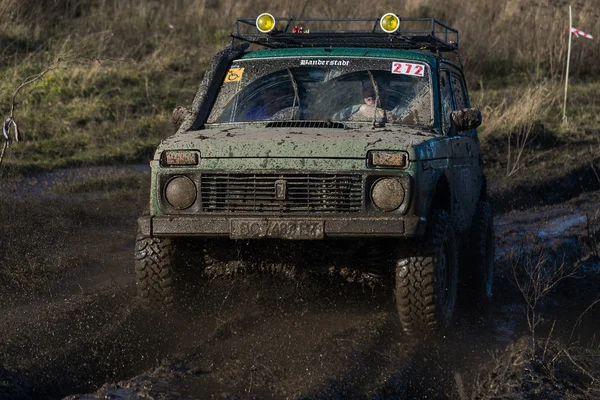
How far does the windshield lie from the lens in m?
6.94

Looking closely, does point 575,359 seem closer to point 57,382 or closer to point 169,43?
point 57,382

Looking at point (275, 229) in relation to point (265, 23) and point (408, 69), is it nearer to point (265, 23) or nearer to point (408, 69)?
point (408, 69)

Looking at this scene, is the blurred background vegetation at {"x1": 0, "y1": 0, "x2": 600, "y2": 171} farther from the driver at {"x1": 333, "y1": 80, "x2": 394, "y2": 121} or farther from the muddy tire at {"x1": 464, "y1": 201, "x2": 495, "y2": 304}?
the driver at {"x1": 333, "y1": 80, "x2": 394, "y2": 121}

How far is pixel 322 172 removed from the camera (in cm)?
598

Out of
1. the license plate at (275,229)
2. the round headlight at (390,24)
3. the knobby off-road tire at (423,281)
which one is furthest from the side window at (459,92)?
the license plate at (275,229)

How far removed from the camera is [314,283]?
673 cm

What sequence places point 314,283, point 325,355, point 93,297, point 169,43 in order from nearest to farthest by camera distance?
Result: point 325,355, point 314,283, point 93,297, point 169,43

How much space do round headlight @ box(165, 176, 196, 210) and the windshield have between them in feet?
3.18

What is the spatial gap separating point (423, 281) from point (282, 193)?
3.00 feet

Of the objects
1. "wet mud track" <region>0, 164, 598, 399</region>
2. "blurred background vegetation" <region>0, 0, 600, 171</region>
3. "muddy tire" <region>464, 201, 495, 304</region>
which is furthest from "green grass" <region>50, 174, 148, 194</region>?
"muddy tire" <region>464, 201, 495, 304</region>

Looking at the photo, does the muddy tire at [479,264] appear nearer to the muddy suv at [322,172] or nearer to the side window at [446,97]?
the muddy suv at [322,172]

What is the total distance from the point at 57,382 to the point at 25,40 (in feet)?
46.5

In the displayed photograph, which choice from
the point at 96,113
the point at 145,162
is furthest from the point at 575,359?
Answer: the point at 96,113

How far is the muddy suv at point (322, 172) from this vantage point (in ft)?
19.6
